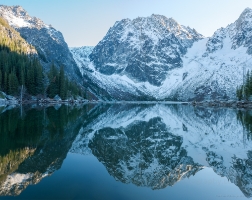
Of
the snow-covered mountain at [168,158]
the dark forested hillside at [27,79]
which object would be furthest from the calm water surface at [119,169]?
the dark forested hillside at [27,79]

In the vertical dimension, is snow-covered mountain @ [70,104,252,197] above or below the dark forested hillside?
below

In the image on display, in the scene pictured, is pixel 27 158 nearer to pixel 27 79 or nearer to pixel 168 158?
pixel 168 158

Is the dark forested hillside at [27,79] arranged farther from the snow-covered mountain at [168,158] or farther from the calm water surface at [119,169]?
the snow-covered mountain at [168,158]

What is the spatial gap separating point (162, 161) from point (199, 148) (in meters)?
5.88

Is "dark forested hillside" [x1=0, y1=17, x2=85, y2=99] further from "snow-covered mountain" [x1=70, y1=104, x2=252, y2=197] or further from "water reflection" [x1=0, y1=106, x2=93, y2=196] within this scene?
"snow-covered mountain" [x1=70, y1=104, x2=252, y2=197]

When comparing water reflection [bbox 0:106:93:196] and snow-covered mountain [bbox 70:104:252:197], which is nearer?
Result: water reflection [bbox 0:106:93:196]

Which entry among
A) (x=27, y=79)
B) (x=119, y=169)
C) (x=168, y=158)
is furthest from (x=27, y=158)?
(x=27, y=79)

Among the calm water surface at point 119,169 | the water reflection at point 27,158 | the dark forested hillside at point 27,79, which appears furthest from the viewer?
the dark forested hillside at point 27,79

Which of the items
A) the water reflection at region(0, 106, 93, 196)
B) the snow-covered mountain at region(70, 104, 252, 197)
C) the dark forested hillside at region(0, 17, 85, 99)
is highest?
the dark forested hillside at region(0, 17, 85, 99)

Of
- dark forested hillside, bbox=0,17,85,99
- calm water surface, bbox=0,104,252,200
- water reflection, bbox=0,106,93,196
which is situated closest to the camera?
calm water surface, bbox=0,104,252,200

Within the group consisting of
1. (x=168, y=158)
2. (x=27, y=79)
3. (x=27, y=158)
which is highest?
(x=27, y=79)

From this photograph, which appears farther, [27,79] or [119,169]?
[27,79]

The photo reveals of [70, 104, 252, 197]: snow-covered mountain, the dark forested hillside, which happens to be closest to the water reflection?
[70, 104, 252, 197]: snow-covered mountain

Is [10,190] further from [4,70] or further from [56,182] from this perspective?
[4,70]
